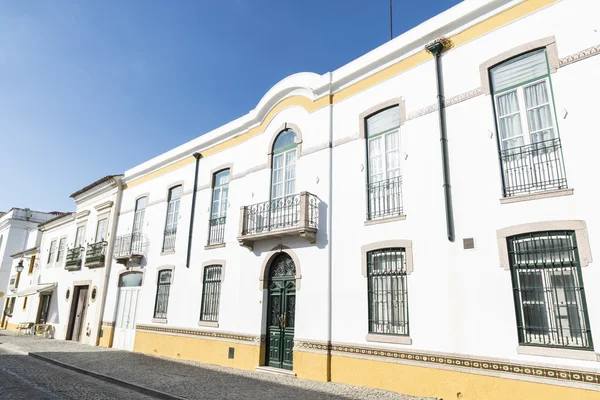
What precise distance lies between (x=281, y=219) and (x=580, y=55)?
25.5 ft

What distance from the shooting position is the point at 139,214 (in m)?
17.9

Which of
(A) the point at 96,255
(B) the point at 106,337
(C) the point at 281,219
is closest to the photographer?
(C) the point at 281,219

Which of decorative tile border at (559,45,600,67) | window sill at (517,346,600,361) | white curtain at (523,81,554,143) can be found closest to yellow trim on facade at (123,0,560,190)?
decorative tile border at (559,45,600,67)

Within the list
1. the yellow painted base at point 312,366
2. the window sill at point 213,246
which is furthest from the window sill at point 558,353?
the window sill at point 213,246

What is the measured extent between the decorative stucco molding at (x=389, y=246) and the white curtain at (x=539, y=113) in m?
3.25

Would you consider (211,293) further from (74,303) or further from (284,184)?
(74,303)

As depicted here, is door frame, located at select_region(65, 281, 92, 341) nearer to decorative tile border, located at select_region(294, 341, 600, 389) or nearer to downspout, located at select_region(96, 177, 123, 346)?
downspout, located at select_region(96, 177, 123, 346)

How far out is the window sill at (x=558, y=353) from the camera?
6164mm

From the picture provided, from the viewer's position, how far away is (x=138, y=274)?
16578mm

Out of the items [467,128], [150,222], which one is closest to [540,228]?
[467,128]

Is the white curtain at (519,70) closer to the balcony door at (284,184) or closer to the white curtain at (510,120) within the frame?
the white curtain at (510,120)

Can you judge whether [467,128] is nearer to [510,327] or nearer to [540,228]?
[540,228]

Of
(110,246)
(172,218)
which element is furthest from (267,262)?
(110,246)

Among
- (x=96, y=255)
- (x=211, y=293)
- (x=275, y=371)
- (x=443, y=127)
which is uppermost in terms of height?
(x=443, y=127)
